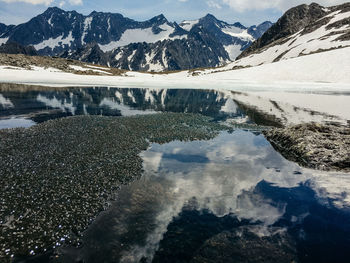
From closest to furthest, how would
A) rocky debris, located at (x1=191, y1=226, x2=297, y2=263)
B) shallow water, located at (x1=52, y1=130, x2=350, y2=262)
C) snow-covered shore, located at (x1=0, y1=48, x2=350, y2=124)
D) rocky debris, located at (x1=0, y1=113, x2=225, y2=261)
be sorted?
rocky debris, located at (x1=191, y1=226, x2=297, y2=263) < shallow water, located at (x1=52, y1=130, x2=350, y2=262) < rocky debris, located at (x1=0, y1=113, x2=225, y2=261) < snow-covered shore, located at (x1=0, y1=48, x2=350, y2=124)

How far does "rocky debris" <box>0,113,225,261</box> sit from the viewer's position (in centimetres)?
1096

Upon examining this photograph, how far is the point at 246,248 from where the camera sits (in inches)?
413

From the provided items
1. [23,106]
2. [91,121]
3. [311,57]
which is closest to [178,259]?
[91,121]

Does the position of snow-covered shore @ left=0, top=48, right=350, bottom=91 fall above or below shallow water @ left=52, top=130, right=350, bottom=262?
above

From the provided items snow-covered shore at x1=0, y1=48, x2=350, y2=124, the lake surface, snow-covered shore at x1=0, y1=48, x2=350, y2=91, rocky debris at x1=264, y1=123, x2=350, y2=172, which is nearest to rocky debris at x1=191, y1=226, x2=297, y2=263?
the lake surface

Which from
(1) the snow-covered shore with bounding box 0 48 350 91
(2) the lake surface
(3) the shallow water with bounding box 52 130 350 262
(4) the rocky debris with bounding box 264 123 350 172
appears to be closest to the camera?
(2) the lake surface

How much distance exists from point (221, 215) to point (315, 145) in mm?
13849

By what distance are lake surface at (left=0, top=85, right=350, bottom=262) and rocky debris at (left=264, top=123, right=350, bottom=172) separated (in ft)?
4.95

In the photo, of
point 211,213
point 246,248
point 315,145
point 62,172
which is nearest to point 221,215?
point 211,213

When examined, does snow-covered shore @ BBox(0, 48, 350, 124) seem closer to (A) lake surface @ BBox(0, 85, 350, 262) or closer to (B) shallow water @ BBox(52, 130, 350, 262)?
(A) lake surface @ BBox(0, 85, 350, 262)

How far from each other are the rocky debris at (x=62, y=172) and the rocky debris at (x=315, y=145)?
293 inches

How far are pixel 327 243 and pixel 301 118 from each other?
29.5 m

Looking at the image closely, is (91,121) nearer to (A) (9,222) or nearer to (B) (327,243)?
(A) (9,222)

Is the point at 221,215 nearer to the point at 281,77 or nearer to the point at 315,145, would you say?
the point at 315,145
